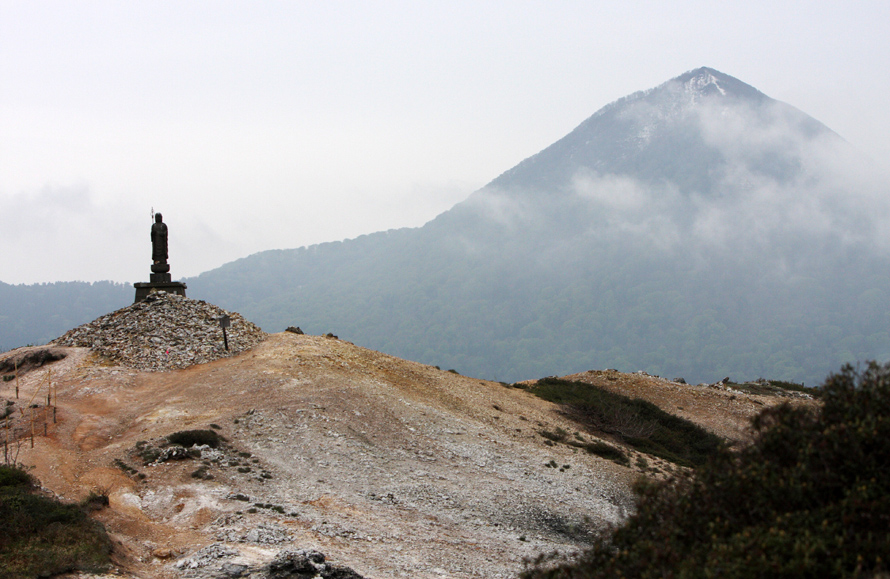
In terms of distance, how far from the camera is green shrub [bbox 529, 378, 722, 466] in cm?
2548

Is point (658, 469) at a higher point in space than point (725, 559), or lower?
lower

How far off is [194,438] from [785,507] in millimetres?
15489

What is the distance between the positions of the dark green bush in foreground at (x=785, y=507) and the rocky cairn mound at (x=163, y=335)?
69.6 ft

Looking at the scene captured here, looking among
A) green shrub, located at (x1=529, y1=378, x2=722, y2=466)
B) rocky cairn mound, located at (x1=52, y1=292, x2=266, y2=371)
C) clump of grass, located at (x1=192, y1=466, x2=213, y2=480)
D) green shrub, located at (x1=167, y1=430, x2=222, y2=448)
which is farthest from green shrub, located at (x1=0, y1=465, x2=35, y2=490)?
green shrub, located at (x1=529, y1=378, x2=722, y2=466)

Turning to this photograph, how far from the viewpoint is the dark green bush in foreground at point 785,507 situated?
236 inches

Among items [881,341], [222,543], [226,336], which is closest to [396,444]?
[222,543]

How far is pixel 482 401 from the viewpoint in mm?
26156

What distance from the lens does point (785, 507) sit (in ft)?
22.5

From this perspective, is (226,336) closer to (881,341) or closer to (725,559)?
(725,559)

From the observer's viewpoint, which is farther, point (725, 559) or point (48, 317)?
point (48, 317)

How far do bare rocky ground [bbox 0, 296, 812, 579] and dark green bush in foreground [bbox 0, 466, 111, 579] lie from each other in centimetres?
61

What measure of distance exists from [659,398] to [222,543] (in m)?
28.8

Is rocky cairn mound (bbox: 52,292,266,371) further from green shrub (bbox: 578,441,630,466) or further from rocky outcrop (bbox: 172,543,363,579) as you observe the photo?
green shrub (bbox: 578,441,630,466)

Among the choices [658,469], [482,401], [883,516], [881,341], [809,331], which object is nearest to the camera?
[883,516]
